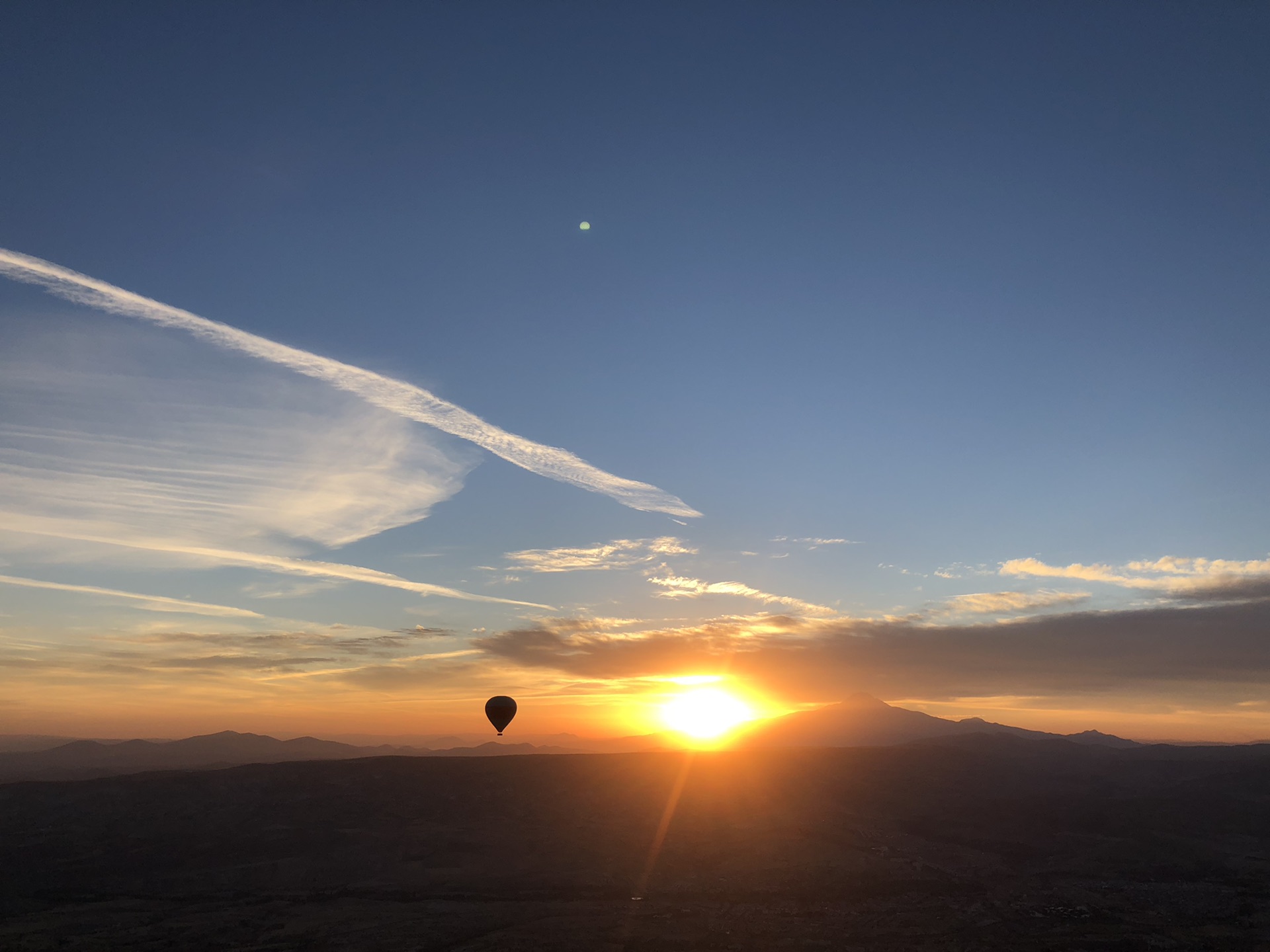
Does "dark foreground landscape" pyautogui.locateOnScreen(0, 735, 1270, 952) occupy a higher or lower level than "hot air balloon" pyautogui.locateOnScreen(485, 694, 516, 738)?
lower

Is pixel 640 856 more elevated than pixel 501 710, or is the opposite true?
pixel 501 710

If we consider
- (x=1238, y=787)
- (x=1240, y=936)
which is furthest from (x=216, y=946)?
(x=1238, y=787)

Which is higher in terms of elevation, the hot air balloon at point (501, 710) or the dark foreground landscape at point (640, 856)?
the hot air balloon at point (501, 710)

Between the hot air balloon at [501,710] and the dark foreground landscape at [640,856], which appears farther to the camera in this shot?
the hot air balloon at [501,710]

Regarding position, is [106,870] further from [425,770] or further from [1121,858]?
[1121,858]

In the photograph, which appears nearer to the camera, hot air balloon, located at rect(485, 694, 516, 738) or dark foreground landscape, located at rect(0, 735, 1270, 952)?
dark foreground landscape, located at rect(0, 735, 1270, 952)
